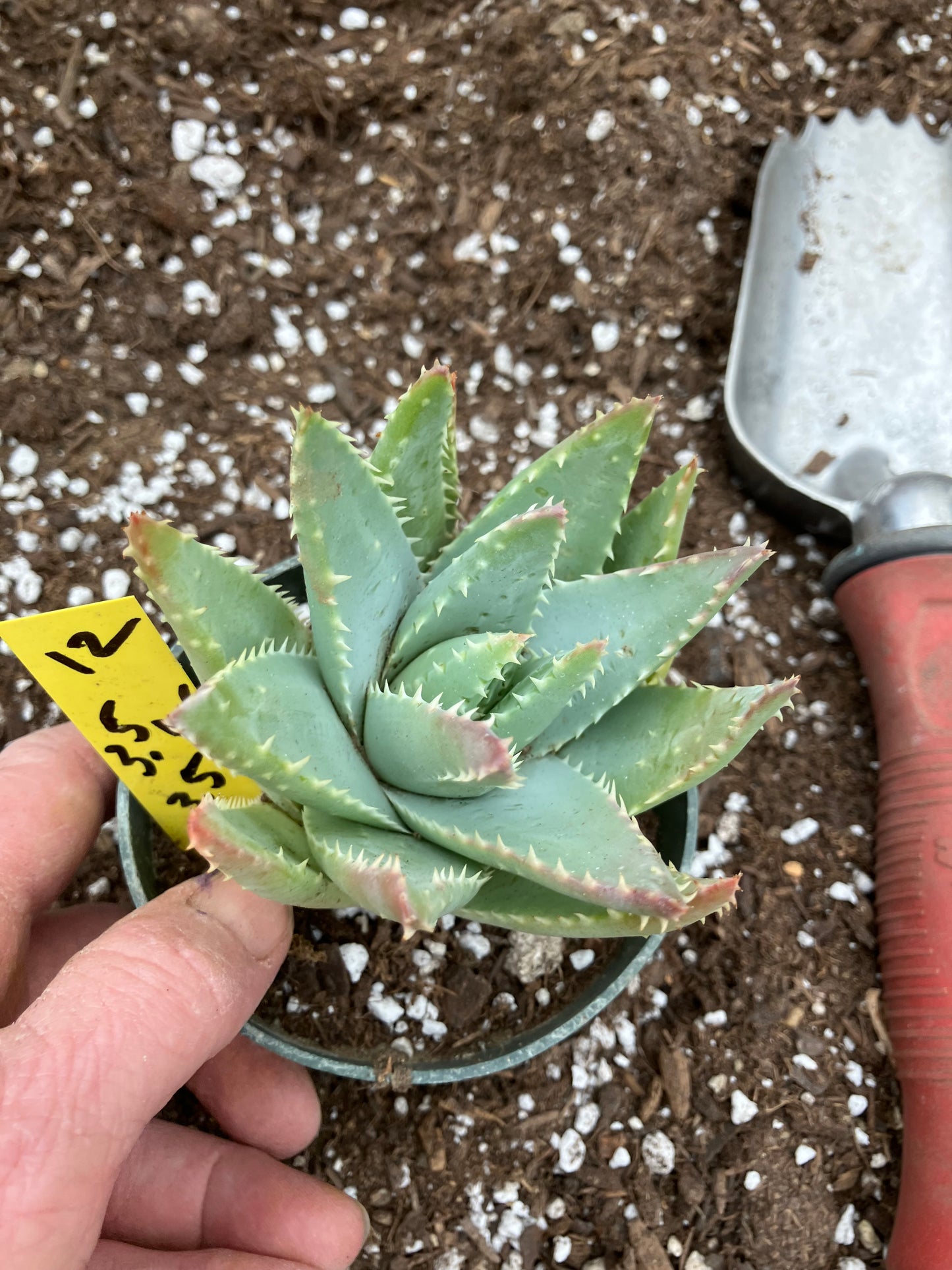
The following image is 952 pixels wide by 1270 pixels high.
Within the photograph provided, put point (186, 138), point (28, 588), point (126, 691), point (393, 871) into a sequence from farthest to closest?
point (186, 138)
point (28, 588)
point (126, 691)
point (393, 871)

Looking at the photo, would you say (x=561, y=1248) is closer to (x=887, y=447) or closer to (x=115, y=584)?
(x=115, y=584)

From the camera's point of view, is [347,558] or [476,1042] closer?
[347,558]

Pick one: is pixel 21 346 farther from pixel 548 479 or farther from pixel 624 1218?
pixel 624 1218

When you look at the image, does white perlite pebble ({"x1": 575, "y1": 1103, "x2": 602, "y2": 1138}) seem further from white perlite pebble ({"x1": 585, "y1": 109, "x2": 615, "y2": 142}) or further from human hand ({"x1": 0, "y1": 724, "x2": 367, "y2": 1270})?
white perlite pebble ({"x1": 585, "y1": 109, "x2": 615, "y2": 142})

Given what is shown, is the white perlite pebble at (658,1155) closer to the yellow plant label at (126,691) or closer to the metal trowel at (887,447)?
the metal trowel at (887,447)

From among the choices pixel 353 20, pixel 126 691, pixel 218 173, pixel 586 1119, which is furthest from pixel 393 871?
pixel 353 20

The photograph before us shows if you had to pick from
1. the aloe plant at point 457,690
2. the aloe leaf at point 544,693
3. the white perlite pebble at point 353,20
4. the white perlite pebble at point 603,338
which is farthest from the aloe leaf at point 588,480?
the white perlite pebble at point 353,20
